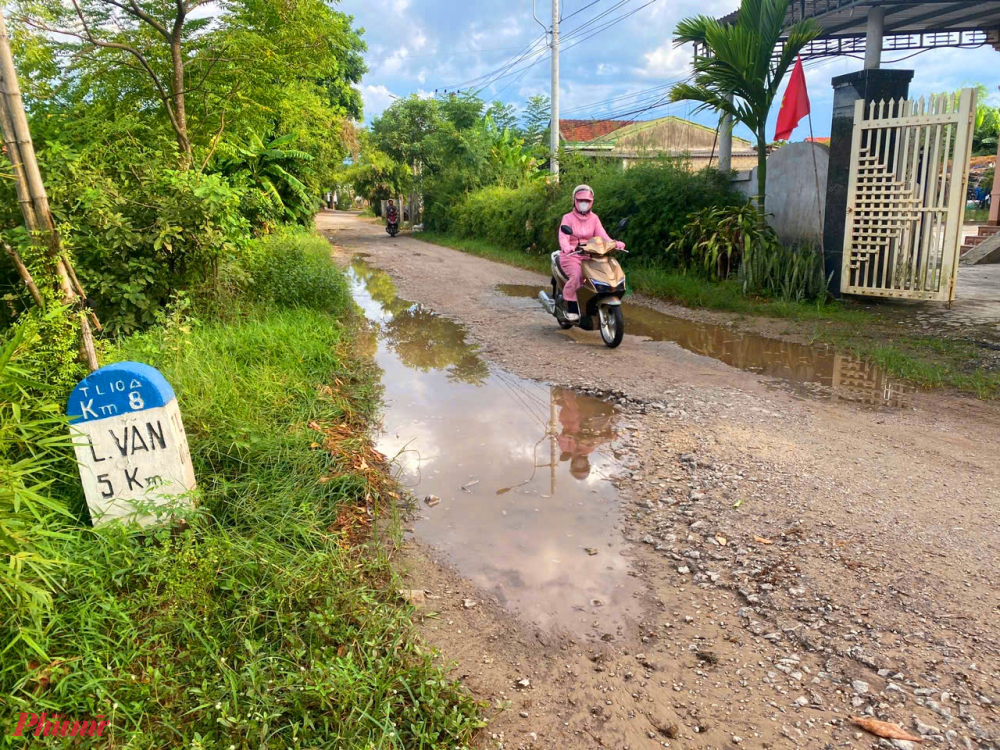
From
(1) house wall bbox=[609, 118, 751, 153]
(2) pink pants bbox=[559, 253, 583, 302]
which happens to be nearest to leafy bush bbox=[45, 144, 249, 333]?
(2) pink pants bbox=[559, 253, 583, 302]

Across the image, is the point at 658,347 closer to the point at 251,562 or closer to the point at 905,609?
the point at 905,609

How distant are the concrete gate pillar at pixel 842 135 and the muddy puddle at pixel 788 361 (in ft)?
6.82

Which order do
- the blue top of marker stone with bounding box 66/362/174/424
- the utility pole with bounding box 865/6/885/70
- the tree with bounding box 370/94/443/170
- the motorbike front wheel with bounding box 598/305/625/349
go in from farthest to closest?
the tree with bounding box 370/94/443/170, the utility pole with bounding box 865/6/885/70, the motorbike front wheel with bounding box 598/305/625/349, the blue top of marker stone with bounding box 66/362/174/424

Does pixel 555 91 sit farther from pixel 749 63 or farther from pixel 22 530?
pixel 22 530

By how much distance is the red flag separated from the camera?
9.93 metres

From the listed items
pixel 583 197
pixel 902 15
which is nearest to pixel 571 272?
pixel 583 197

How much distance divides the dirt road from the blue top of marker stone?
1.49 m

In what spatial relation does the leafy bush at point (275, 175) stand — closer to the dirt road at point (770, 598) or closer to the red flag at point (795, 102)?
the red flag at point (795, 102)

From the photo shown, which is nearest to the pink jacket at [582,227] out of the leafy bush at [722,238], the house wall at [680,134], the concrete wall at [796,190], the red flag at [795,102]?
the leafy bush at [722,238]

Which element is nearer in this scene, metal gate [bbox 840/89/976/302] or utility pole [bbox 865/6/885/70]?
metal gate [bbox 840/89/976/302]

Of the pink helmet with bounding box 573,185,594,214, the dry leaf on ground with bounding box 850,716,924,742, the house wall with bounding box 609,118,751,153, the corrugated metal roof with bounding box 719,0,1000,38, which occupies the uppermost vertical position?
the house wall with bounding box 609,118,751,153

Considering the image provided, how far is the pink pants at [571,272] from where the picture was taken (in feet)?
25.3

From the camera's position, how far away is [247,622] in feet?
8.70

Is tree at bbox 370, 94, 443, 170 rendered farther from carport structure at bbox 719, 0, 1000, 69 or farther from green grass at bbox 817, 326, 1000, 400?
green grass at bbox 817, 326, 1000, 400
